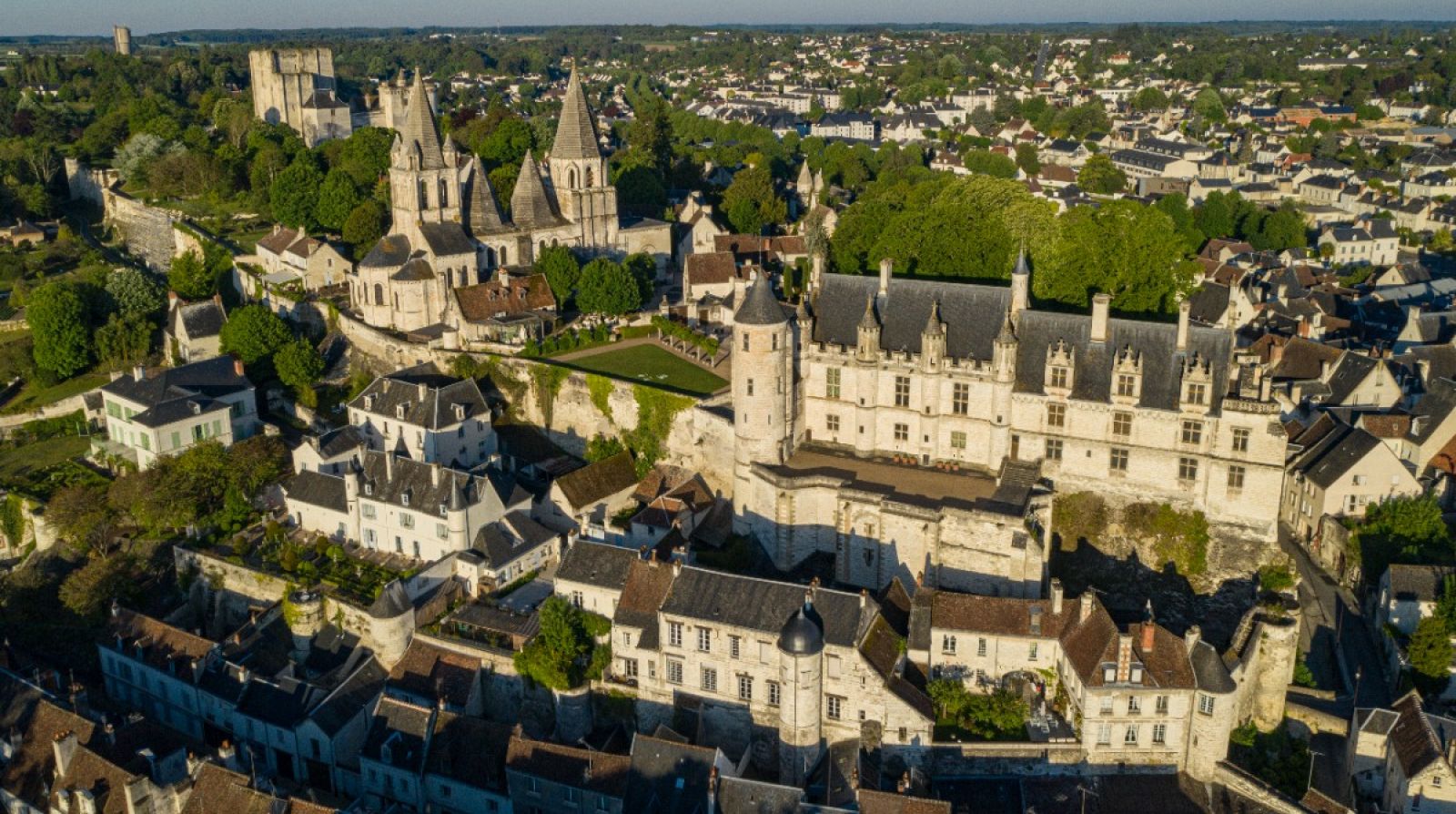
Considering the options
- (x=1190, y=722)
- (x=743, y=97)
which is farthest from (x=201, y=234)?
(x=743, y=97)

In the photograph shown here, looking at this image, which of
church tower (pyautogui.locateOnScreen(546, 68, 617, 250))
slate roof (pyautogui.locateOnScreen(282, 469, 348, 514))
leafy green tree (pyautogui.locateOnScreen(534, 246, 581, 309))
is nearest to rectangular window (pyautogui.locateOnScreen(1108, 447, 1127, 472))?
slate roof (pyautogui.locateOnScreen(282, 469, 348, 514))

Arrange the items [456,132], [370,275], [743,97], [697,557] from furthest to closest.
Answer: [743,97], [456,132], [370,275], [697,557]

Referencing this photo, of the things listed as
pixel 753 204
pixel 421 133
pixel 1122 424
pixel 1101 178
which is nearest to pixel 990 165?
pixel 1101 178

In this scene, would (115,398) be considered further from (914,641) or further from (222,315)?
(914,641)

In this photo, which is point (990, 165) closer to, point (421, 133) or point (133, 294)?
point (421, 133)

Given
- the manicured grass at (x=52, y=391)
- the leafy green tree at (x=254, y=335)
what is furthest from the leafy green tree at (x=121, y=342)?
the leafy green tree at (x=254, y=335)

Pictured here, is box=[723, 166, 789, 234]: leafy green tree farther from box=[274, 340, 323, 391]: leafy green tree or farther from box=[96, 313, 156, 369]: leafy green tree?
box=[96, 313, 156, 369]: leafy green tree

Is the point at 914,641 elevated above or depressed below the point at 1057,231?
below
